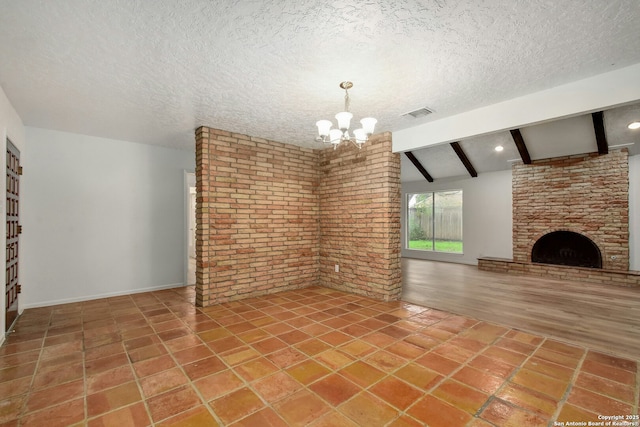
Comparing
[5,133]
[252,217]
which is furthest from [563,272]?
[5,133]

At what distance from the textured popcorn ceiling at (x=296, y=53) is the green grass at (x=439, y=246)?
590 centimetres

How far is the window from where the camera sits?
854 cm

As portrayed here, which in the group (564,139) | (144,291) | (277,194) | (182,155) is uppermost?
(564,139)

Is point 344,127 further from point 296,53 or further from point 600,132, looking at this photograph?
point 600,132

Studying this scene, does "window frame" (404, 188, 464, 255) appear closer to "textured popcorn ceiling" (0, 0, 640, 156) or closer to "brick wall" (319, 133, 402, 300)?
"brick wall" (319, 133, 402, 300)

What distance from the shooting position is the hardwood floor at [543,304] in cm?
304

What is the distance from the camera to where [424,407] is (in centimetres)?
185

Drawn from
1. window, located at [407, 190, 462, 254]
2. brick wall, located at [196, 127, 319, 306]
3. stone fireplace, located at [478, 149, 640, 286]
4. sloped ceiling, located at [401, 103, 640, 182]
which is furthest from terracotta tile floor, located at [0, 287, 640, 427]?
window, located at [407, 190, 462, 254]

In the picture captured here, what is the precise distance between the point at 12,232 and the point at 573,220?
31.8ft

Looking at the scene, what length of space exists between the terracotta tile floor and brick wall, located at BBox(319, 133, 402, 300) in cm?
99

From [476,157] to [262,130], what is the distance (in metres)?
5.41

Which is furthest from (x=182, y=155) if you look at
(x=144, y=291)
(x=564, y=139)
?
(x=564, y=139)

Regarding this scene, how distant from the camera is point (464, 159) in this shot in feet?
22.9

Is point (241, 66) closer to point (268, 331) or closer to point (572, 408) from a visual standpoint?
point (268, 331)
